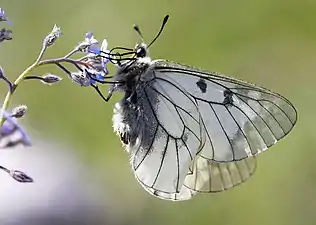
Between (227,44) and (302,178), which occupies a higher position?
(227,44)

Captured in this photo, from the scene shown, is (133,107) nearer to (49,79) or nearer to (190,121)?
(190,121)

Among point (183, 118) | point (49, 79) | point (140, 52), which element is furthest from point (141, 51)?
point (49, 79)

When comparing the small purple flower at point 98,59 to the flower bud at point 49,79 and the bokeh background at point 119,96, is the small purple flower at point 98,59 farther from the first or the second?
the bokeh background at point 119,96

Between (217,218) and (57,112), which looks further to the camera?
(57,112)

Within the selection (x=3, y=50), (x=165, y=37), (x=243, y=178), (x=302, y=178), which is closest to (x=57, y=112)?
(x=3, y=50)

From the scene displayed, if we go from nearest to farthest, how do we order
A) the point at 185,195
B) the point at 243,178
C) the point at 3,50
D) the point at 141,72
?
the point at 141,72
the point at 185,195
the point at 243,178
the point at 3,50

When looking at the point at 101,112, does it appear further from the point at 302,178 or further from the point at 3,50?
the point at 302,178

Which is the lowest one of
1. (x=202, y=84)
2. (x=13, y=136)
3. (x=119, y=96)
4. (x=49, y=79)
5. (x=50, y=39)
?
(x=13, y=136)
